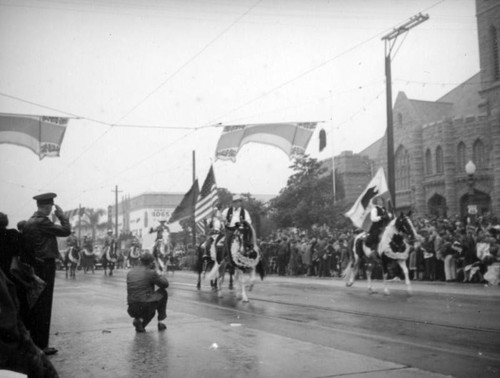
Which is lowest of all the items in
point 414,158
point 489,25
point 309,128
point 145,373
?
point 145,373

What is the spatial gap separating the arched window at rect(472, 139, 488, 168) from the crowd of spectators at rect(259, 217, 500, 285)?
18216mm

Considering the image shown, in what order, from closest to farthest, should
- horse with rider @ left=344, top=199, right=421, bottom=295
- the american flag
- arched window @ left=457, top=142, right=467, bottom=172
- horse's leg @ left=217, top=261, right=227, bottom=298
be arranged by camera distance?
1. horse's leg @ left=217, top=261, right=227, bottom=298
2. horse with rider @ left=344, top=199, right=421, bottom=295
3. the american flag
4. arched window @ left=457, top=142, right=467, bottom=172

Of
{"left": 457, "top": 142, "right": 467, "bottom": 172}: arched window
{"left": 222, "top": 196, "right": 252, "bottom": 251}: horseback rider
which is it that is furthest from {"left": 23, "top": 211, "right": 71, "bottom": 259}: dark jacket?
{"left": 457, "top": 142, "right": 467, "bottom": 172}: arched window

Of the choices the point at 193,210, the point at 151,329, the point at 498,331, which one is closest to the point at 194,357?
the point at 151,329

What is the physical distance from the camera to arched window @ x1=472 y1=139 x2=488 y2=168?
42062mm

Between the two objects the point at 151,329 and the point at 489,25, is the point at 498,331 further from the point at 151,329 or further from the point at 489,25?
the point at 489,25

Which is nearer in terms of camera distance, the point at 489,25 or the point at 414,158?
the point at 489,25

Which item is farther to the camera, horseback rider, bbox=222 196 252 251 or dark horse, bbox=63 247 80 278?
dark horse, bbox=63 247 80 278

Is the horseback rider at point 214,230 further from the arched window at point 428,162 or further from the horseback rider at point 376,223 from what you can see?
the arched window at point 428,162

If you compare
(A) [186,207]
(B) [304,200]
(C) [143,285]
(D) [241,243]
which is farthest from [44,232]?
(B) [304,200]

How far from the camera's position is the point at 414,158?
48906mm

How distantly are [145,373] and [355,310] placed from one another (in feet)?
19.7

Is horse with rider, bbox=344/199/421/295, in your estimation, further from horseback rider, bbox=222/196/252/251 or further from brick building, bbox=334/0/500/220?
brick building, bbox=334/0/500/220

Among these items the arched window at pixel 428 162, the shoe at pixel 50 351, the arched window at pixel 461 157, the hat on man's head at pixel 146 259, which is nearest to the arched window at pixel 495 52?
the arched window at pixel 461 157
